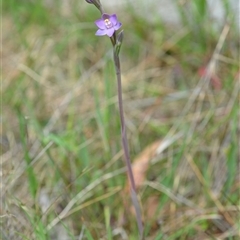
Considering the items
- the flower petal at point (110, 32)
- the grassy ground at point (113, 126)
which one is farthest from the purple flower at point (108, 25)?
the grassy ground at point (113, 126)

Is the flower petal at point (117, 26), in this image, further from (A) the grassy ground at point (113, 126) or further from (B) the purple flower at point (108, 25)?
(A) the grassy ground at point (113, 126)

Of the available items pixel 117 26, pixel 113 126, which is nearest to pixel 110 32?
pixel 117 26

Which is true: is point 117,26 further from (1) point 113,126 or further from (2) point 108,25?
(1) point 113,126

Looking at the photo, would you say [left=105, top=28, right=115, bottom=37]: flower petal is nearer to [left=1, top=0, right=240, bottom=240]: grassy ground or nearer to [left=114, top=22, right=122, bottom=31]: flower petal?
[left=114, top=22, right=122, bottom=31]: flower petal

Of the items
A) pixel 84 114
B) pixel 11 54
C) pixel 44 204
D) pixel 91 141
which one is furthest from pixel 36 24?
pixel 44 204

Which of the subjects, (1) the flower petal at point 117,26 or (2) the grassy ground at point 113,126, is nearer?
(1) the flower petal at point 117,26

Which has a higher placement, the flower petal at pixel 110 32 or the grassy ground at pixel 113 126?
the flower petal at pixel 110 32

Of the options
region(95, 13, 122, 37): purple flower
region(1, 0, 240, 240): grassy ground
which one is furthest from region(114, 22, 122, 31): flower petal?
region(1, 0, 240, 240): grassy ground

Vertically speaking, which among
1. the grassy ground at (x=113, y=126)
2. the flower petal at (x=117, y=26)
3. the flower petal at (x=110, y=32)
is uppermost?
the flower petal at (x=117, y=26)
